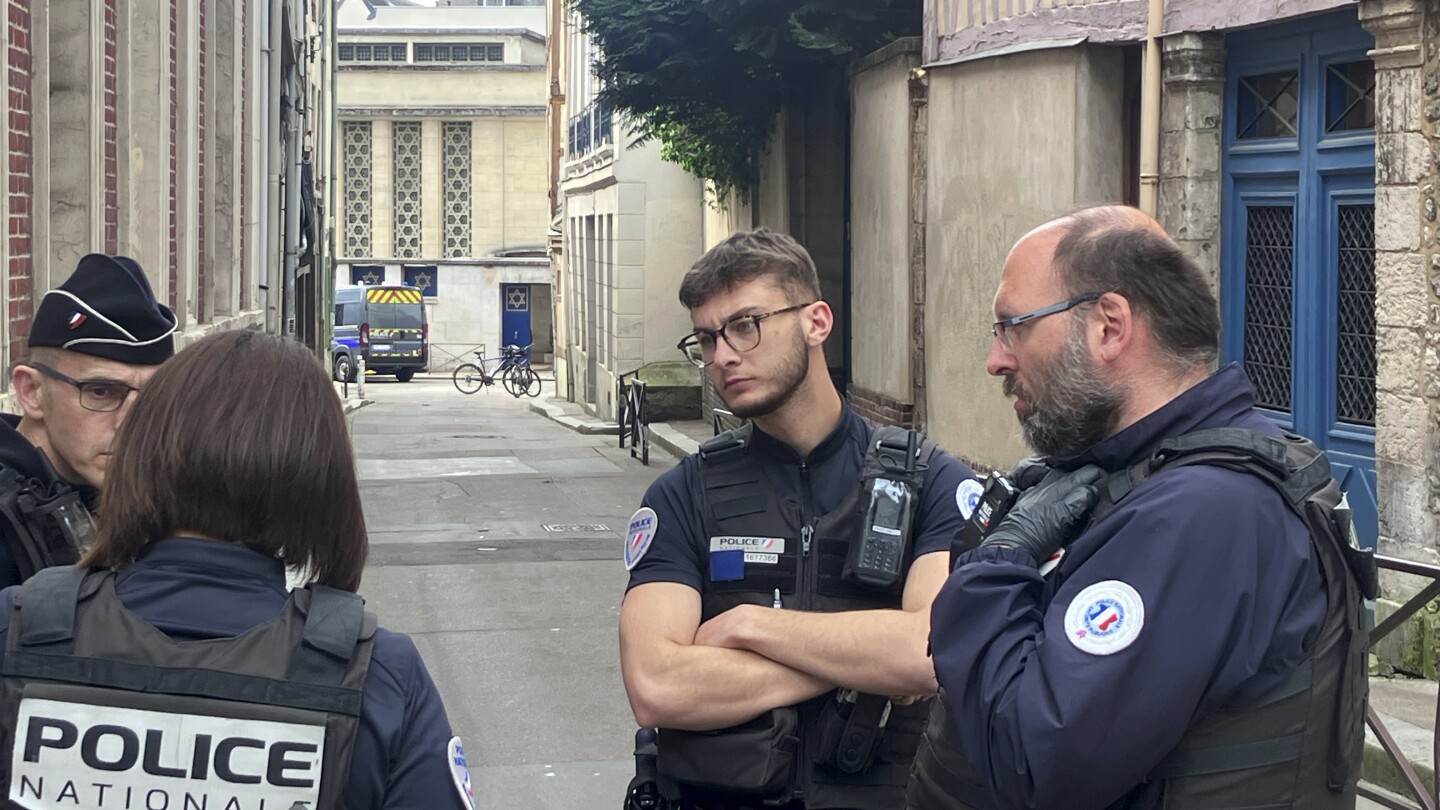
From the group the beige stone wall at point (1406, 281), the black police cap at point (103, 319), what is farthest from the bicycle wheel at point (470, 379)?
the black police cap at point (103, 319)

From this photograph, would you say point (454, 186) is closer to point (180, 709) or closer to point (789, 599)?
point (789, 599)

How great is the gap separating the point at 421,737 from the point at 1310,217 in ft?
23.6

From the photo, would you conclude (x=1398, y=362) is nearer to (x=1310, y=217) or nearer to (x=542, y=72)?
(x=1310, y=217)

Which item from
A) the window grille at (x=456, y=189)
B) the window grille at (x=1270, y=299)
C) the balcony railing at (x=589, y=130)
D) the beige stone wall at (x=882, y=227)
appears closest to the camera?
the window grille at (x=1270, y=299)

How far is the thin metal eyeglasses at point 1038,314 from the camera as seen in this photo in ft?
7.97

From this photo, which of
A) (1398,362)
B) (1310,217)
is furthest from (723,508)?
(1310,217)

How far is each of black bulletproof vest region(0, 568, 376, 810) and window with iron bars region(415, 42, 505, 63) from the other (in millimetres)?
58510

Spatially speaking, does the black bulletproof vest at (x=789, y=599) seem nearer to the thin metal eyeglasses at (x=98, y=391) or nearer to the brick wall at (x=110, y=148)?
the thin metal eyeglasses at (x=98, y=391)

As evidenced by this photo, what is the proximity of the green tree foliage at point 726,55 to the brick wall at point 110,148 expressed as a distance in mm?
6619

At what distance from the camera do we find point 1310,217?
27.2 ft

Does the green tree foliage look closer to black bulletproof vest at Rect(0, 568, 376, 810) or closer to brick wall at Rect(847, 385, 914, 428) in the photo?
brick wall at Rect(847, 385, 914, 428)

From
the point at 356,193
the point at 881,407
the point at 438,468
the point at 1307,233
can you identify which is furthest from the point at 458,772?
the point at 356,193

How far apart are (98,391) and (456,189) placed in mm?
55377

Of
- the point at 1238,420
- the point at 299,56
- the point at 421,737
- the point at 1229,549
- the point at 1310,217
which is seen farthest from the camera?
the point at 299,56
